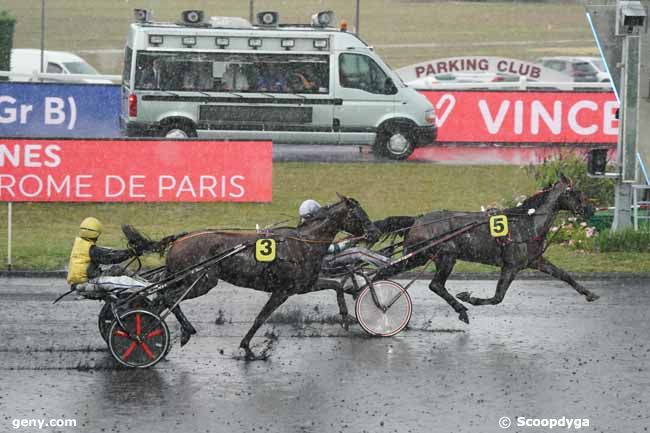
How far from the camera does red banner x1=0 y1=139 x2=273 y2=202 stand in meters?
18.9

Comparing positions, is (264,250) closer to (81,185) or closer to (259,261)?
(259,261)

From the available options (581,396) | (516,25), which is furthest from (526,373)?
(516,25)

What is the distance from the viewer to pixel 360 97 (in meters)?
24.6

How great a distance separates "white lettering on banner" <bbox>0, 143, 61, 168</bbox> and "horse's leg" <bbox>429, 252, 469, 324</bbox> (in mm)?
7959

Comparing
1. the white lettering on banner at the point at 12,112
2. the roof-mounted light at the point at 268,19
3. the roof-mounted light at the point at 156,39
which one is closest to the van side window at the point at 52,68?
the white lettering on banner at the point at 12,112

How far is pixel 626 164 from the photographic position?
1780 cm

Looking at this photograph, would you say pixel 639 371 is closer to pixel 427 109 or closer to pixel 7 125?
pixel 427 109

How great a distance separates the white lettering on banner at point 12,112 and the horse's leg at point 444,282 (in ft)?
44.6

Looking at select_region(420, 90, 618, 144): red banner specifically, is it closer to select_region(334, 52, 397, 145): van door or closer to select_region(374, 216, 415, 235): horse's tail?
select_region(334, 52, 397, 145): van door

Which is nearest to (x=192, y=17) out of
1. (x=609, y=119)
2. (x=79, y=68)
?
(x=609, y=119)

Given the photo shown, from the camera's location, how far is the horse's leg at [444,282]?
42.9ft

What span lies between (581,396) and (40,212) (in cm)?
1232

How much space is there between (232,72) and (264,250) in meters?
12.9

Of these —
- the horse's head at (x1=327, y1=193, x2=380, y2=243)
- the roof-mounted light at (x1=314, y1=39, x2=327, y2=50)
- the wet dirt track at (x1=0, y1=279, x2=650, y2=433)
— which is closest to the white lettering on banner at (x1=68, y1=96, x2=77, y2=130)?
the roof-mounted light at (x1=314, y1=39, x2=327, y2=50)
